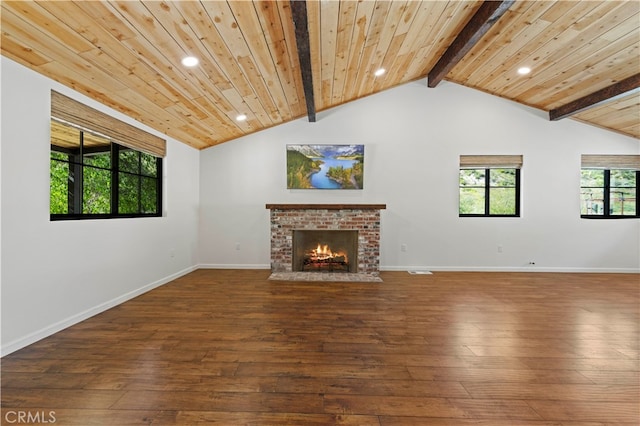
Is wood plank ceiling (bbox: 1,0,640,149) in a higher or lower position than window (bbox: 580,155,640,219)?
Result: higher

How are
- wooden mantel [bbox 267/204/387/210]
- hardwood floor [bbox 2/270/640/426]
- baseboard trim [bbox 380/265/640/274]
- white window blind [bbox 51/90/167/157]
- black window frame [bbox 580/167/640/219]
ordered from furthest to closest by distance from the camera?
black window frame [bbox 580/167/640/219], baseboard trim [bbox 380/265/640/274], wooden mantel [bbox 267/204/387/210], white window blind [bbox 51/90/167/157], hardwood floor [bbox 2/270/640/426]

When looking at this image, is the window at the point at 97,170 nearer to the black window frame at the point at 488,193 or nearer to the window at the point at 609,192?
the black window frame at the point at 488,193

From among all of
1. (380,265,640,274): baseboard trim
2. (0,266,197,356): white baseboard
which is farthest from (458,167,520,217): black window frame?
(0,266,197,356): white baseboard

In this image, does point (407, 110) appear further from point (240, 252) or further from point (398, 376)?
point (398, 376)

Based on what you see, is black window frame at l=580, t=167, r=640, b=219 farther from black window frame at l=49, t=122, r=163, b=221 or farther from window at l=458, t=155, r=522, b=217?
black window frame at l=49, t=122, r=163, b=221

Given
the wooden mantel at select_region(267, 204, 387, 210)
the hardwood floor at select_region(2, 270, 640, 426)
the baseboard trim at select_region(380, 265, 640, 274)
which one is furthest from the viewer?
the baseboard trim at select_region(380, 265, 640, 274)

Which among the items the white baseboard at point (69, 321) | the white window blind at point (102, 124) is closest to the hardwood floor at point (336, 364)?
the white baseboard at point (69, 321)

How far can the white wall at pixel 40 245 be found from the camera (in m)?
2.09

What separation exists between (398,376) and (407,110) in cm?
450

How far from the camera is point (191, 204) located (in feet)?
16.3

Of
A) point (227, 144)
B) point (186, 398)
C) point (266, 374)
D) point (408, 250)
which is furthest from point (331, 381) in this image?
point (227, 144)

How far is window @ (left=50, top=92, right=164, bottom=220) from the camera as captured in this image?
2593 millimetres

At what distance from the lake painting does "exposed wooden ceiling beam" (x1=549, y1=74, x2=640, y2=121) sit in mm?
3375

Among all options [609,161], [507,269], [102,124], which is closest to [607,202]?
[609,161]
